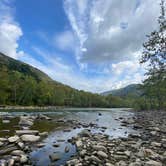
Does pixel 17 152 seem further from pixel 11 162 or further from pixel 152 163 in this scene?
pixel 152 163

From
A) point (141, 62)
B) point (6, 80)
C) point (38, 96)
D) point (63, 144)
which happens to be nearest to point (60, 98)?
point (38, 96)

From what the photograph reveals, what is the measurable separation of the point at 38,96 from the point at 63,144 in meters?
99.8

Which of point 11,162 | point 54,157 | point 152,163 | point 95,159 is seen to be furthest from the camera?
point 54,157

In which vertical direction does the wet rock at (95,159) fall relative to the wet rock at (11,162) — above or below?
above

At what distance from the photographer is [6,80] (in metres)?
99.6

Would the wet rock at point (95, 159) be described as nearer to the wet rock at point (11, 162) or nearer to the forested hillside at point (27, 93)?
the wet rock at point (11, 162)

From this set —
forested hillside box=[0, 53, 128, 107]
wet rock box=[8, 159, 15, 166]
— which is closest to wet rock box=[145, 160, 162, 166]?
wet rock box=[8, 159, 15, 166]

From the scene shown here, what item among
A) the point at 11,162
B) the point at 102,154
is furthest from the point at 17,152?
the point at 102,154

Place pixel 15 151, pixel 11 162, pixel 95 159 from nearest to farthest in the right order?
1. pixel 11 162
2. pixel 95 159
3. pixel 15 151

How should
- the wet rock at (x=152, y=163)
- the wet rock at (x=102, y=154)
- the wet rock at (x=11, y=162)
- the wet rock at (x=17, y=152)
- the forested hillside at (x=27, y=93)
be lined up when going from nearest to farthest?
1. the wet rock at (x=152, y=163)
2. the wet rock at (x=11, y=162)
3. the wet rock at (x=102, y=154)
4. the wet rock at (x=17, y=152)
5. the forested hillside at (x=27, y=93)

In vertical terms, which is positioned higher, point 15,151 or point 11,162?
point 15,151

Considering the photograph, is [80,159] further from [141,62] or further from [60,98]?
[60,98]

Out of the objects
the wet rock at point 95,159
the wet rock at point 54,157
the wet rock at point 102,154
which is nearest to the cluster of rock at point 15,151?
the wet rock at point 54,157

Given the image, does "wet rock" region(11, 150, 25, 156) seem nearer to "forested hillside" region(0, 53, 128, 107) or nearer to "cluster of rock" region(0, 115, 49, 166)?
"cluster of rock" region(0, 115, 49, 166)
